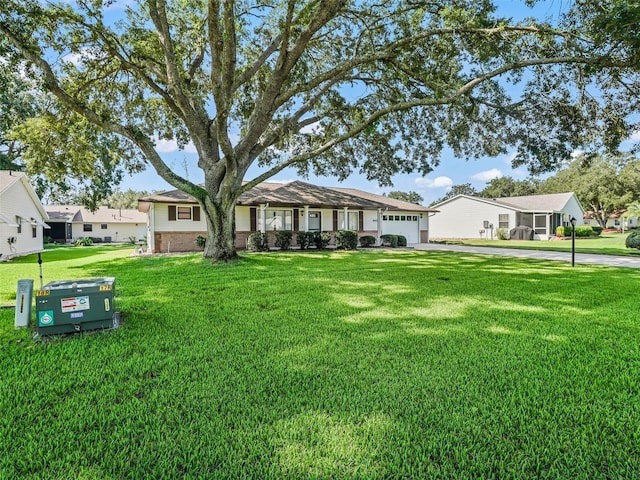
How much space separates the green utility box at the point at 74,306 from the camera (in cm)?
394

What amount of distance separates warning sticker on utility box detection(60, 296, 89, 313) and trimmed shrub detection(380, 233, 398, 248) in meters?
18.8

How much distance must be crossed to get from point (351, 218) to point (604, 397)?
1939 cm

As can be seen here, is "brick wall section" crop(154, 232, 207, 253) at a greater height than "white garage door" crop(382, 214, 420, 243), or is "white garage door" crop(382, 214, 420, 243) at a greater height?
"white garage door" crop(382, 214, 420, 243)

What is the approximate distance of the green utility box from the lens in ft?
12.9

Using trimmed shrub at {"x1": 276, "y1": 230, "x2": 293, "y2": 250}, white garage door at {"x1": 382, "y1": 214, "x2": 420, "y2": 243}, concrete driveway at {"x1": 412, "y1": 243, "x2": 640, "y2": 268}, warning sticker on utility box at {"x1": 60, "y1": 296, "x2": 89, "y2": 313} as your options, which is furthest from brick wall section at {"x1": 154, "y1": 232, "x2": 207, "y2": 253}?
concrete driveway at {"x1": 412, "y1": 243, "x2": 640, "y2": 268}

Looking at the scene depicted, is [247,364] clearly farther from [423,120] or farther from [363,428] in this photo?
[423,120]

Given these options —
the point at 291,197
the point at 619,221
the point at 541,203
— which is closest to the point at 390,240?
the point at 291,197

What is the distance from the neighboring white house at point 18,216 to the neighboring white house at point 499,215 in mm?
29212

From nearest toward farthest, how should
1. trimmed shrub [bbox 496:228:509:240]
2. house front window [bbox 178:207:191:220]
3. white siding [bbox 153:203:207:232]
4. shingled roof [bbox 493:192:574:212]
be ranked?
white siding [bbox 153:203:207:232]
house front window [bbox 178:207:191:220]
trimmed shrub [bbox 496:228:509:240]
shingled roof [bbox 493:192:574:212]

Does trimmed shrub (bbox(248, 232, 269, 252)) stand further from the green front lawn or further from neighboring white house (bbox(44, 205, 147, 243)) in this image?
neighboring white house (bbox(44, 205, 147, 243))

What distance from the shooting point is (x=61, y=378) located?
3.06 metres

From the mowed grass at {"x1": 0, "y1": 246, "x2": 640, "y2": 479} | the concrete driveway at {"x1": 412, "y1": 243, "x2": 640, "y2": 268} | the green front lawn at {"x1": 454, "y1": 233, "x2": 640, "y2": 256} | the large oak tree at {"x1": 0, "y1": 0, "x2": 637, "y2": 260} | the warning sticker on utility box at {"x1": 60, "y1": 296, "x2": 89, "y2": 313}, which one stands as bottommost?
the mowed grass at {"x1": 0, "y1": 246, "x2": 640, "y2": 479}

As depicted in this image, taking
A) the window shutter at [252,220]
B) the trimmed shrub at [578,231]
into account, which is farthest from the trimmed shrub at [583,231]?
the window shutter at [252,220]

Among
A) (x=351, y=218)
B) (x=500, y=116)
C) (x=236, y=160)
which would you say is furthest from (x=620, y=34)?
(x=351, y=218)
